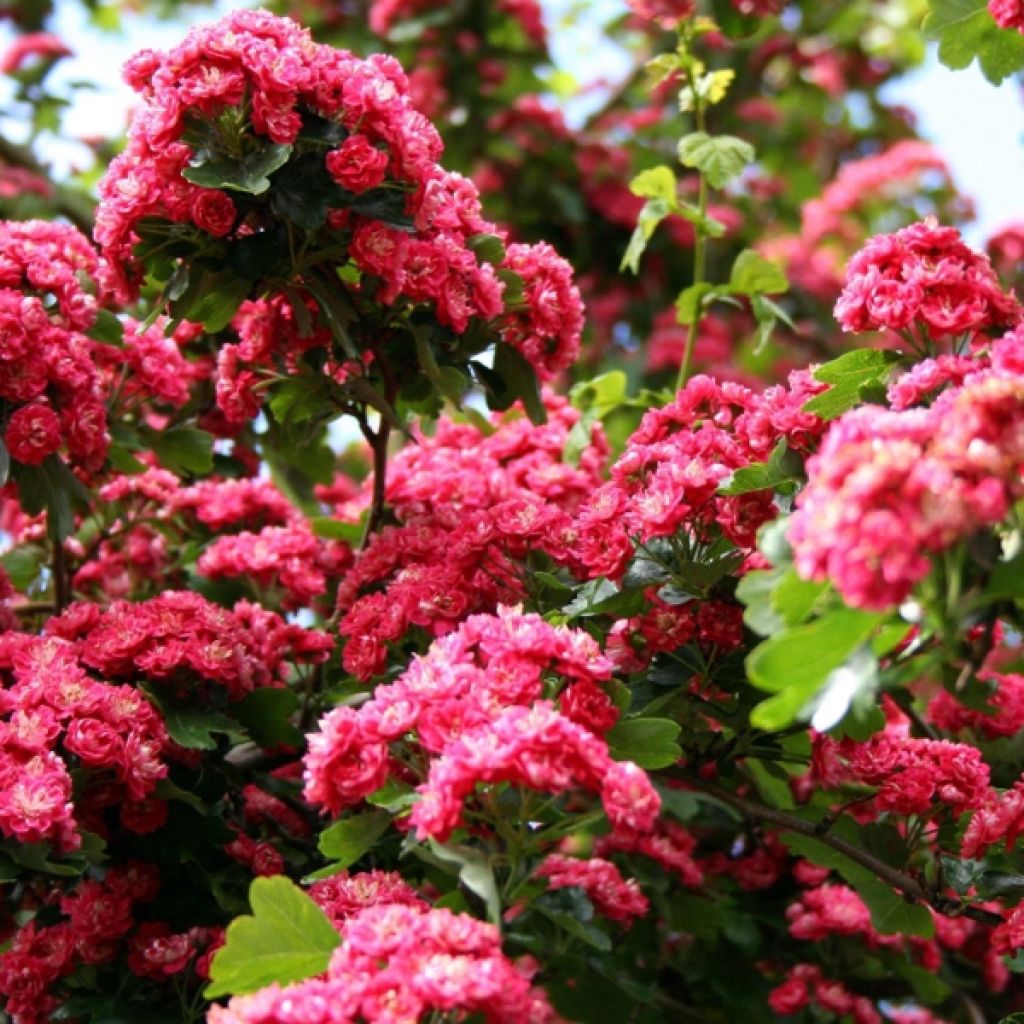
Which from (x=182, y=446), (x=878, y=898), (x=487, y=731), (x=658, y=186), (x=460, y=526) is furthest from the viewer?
(x=658, y=186)

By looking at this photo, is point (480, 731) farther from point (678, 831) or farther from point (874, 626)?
point (678, 831)

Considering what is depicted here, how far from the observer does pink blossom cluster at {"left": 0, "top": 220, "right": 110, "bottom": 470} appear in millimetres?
2842

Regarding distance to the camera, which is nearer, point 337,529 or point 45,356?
point 45,356

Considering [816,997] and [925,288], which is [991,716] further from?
[925,288]

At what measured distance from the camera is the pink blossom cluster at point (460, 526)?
2707mm

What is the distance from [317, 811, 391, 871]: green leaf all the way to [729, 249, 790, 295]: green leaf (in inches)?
73.3

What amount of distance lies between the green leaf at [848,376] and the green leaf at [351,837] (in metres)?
0.94

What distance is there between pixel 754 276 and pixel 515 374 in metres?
0.92

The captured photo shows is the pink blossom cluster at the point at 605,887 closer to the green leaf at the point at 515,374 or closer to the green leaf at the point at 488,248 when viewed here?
the green leaf at the point at 515,374

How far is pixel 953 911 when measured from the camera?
2461 millimetres

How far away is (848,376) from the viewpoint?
2416mm

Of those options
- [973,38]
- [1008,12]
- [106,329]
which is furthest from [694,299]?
[106,329]

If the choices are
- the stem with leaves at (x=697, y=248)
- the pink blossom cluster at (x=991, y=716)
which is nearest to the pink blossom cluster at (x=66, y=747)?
the stem with leaves at (x=697, y=248)

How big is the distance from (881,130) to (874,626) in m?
6.77
